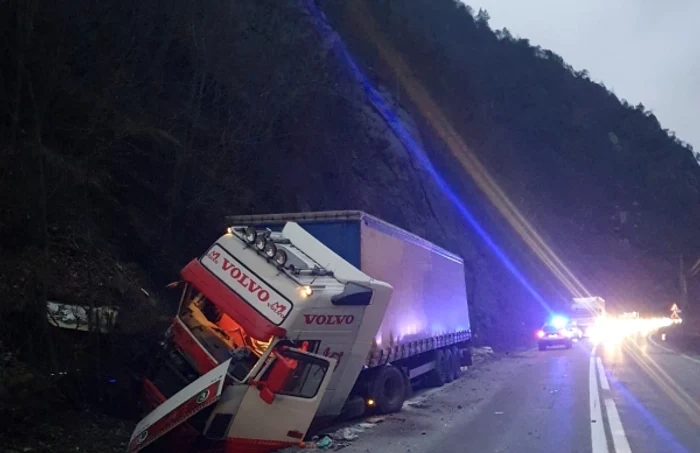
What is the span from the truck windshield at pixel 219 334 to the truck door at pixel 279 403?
1.22 ft

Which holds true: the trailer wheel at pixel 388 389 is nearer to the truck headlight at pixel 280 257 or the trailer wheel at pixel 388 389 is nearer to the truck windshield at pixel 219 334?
the truck windshield at pixel 219 334

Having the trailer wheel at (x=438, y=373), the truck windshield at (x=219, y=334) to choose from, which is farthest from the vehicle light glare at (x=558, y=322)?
the truck windshield at (x=219, y=334)

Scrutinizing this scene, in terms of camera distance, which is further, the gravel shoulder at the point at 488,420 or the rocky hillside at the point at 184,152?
the rocky hillside at the point at 184,152

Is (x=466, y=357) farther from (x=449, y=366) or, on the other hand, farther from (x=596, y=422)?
(x=596, y=422)

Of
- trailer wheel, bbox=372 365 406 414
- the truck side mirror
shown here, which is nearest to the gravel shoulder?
trailer wheel, bbox=372 365 406 414

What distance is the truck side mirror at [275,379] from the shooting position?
27.8ft

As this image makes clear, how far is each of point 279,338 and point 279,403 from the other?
2.74 feet

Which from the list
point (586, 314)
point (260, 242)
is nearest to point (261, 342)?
point (260, 242)

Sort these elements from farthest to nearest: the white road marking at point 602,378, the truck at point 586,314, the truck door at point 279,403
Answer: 1. the truck at point 586,314
2. the white road marking at point 602,378
3. the truck door at point 279,403

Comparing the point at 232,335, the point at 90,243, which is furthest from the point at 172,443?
the point at 90,243

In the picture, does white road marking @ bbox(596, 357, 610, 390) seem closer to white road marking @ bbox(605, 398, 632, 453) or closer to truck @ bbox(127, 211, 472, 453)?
white road marking @ bbox(605, 398, 632, 453)

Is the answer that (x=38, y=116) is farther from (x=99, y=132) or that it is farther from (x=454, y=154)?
(x=454, y=154)

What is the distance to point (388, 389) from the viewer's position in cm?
1287

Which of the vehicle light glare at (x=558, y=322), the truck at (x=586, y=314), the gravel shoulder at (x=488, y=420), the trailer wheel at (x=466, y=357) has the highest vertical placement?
the truck at (x=586, y=314)
